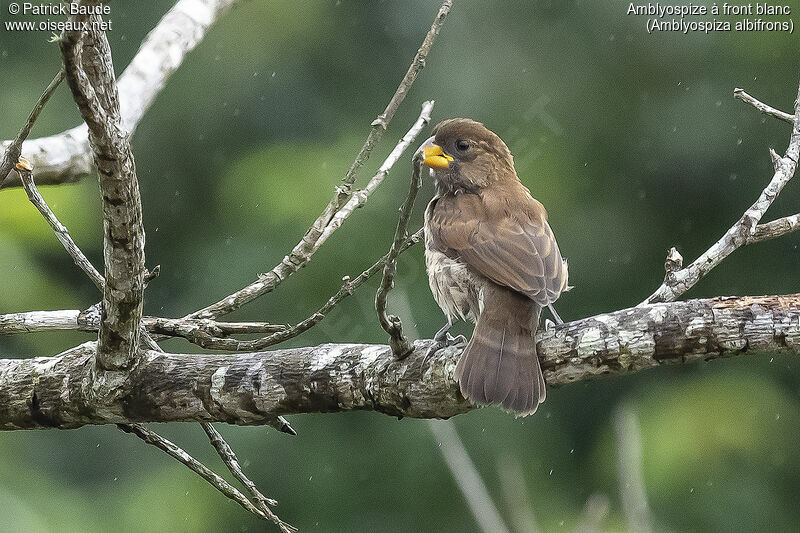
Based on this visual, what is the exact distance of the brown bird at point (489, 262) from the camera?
2.81 meters

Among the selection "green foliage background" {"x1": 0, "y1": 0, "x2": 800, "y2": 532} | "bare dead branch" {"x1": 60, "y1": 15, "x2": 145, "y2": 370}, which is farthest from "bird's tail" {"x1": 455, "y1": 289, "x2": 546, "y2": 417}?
"green foliage background" {"x1": 0, "y1": 0, "x2": 800, "y2": 532}

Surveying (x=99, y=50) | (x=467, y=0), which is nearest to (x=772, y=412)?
(x=467, y=0)

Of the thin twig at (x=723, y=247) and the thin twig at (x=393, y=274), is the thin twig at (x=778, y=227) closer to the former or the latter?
the thin twig at (x=723, y=247)

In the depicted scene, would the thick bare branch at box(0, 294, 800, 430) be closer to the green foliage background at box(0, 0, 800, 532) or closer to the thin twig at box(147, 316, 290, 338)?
the thin twig at box(147, 316, 290, 338)

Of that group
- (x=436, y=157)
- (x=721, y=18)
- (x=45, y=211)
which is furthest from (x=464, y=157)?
(x=721, y=18)

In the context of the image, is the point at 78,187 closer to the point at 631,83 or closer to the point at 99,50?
the point at 631,83

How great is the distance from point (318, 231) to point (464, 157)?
3.48 ft

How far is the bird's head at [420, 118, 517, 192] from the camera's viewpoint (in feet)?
13.4

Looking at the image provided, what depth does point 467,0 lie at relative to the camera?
6918 mm

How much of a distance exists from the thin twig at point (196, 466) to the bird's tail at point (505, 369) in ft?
2.28

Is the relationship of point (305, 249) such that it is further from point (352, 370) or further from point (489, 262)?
point (489, 262)

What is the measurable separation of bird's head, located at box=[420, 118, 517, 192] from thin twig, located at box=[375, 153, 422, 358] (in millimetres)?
1376

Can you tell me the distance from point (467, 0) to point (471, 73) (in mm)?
608

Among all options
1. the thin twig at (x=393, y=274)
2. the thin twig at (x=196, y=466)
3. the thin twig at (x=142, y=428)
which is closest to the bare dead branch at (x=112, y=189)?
the thin twig at (x=142, y=428)
